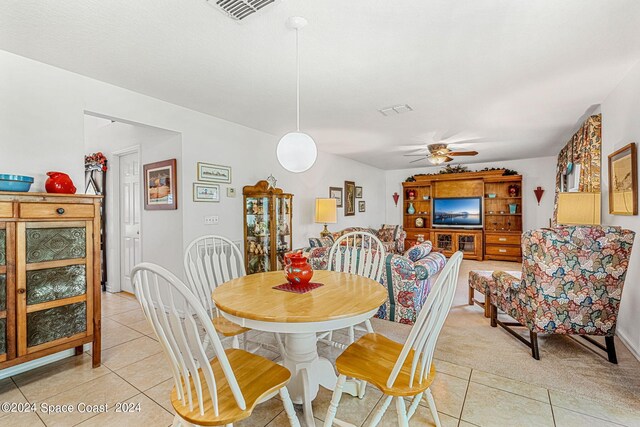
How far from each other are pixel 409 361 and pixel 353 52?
6.85 ft

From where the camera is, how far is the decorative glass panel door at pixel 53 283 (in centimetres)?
206

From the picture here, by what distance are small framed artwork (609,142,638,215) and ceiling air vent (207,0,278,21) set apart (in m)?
3.12

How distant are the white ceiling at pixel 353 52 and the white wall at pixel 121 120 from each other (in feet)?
0.56

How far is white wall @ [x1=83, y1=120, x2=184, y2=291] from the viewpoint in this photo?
3492mm

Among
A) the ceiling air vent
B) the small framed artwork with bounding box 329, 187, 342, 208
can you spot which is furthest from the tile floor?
the small framed artwork with bounding box 329, 187, 342, 208

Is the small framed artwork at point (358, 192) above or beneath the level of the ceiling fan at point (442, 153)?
beneath

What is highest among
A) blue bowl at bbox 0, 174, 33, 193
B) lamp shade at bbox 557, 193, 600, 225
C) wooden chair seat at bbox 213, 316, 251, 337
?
blue bowl at bbox 0, 174, 33, 193

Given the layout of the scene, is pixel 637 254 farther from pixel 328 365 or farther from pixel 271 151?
pixel 271 151

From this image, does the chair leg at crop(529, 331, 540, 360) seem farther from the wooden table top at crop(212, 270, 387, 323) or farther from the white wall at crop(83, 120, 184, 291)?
the white wall at crop(83, 120, 184, 291)

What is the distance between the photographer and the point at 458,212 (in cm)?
757

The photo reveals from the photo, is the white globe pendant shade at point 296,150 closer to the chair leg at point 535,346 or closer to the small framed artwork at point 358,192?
the chair leg at point 535,346

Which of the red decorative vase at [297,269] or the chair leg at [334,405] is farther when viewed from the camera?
the red decorative vase at [297,269]

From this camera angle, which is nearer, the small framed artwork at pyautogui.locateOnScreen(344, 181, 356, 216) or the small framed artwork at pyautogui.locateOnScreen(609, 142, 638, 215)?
the small framed artwork at pyautogui.locateOnScreen(609, 142, 638, 215)

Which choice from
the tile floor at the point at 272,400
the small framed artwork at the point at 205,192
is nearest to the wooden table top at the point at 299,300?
the tile floor at the point at 272,400
